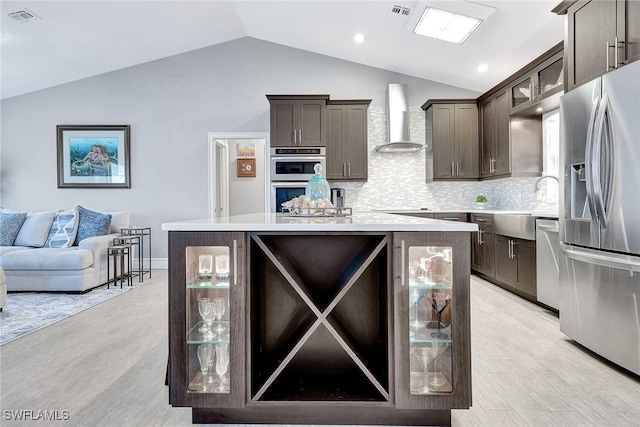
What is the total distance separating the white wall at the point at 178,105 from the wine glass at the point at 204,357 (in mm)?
4424

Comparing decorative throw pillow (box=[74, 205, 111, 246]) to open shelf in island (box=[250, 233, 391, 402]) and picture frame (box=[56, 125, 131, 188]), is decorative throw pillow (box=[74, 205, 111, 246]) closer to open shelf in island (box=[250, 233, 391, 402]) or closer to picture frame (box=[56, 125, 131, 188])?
picture frame (box=[56, 125, 131, 188])

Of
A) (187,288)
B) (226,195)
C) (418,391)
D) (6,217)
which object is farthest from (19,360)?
(226,195)

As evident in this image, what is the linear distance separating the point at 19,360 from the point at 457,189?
5558 millimetres

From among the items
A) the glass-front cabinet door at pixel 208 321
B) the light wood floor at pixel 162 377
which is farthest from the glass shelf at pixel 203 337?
the light wood floor at pixel 162 377

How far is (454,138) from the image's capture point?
5395 mm

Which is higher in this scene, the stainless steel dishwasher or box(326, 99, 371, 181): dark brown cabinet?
box(326, 99, 371, 181): dark brown cabinet

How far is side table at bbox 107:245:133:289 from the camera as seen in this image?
4.48 metres

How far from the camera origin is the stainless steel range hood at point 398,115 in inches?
217

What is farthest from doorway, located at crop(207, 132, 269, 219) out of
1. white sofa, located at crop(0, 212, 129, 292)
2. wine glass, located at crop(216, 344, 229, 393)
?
wine glass, located at crop(216, 344, 229, 393)

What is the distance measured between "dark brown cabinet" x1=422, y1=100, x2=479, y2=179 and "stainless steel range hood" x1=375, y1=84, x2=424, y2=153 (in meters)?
0.34

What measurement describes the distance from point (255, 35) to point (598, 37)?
472cm

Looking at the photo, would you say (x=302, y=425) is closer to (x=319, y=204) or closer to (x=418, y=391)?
(x=418, y=391)

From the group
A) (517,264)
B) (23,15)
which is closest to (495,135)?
(517,264)

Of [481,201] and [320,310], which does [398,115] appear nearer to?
[481,201]
